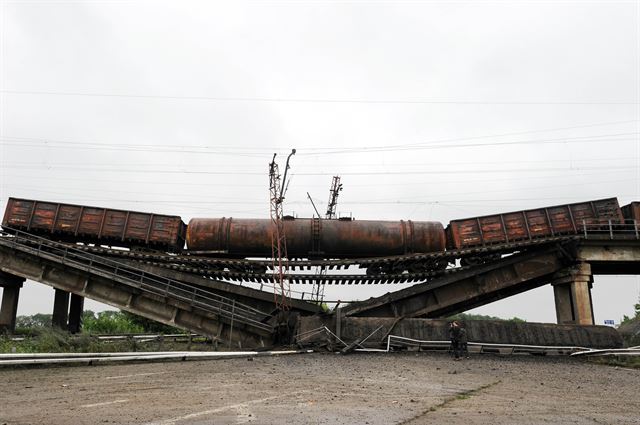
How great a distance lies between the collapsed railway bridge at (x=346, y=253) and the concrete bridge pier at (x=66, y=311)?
3006mm

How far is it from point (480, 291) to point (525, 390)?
13.9 metres

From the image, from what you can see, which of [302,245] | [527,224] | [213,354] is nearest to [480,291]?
[527,224]

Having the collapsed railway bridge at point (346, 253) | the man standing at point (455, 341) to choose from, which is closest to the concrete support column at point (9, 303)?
the collapsed railway bridge at point (346, 253)

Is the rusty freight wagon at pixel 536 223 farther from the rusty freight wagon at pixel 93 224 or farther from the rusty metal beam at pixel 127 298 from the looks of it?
the rusty freight wagon at pixel 93 224

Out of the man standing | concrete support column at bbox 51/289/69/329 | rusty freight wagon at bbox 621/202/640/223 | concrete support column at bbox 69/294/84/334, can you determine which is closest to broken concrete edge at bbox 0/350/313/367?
the man standing

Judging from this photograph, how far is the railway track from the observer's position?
21.6 m

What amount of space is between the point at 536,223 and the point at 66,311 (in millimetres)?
26450

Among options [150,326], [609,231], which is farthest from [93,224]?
[609,231]

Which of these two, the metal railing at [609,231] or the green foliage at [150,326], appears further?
the green foliage at [150,326]

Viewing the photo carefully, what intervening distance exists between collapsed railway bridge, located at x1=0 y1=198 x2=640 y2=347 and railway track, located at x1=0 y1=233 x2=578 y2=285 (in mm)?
56

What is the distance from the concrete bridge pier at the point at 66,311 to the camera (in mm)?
25156

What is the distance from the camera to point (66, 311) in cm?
2566

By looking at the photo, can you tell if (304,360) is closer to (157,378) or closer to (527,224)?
(157,378)

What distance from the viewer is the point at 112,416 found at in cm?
511
